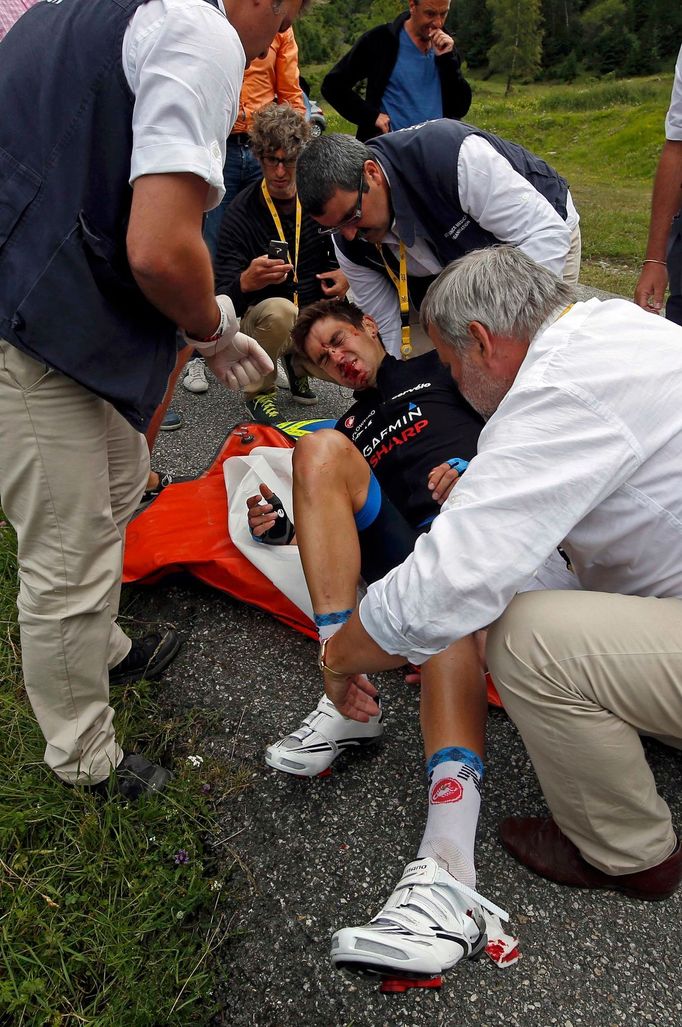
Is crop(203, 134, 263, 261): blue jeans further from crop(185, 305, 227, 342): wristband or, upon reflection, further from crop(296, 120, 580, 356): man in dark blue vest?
crop(185, 305, 227, 342): wristband

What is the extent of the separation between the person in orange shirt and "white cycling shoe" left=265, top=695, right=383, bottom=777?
3170 mm

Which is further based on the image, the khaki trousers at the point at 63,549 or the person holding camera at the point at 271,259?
the person holding camera at the point at 271,259

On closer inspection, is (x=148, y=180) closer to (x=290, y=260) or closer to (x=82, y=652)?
(x=82, y=652)

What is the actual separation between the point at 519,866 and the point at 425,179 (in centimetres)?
231

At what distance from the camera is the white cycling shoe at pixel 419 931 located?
1494mm

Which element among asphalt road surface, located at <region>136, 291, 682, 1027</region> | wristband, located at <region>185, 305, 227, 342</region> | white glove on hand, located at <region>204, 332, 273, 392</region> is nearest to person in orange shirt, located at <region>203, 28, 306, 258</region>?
white glove on hand, located at <region>204, 332, 273, 392</region>

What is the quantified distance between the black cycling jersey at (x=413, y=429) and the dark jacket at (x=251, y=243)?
1575mm

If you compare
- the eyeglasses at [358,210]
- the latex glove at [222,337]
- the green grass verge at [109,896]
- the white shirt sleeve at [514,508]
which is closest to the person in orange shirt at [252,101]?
the eyeglasses at [358,210]

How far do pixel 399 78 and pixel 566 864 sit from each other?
14.2ft

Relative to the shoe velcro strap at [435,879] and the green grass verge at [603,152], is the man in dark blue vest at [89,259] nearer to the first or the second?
the shoe velcro strap at [435,879]

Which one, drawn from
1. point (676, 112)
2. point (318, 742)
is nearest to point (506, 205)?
point (676, 112)

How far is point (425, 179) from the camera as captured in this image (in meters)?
2.85

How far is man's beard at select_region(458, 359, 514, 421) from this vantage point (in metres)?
1.76

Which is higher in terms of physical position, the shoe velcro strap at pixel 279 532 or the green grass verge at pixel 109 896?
the shoe velcro strap at pixel 279 532
